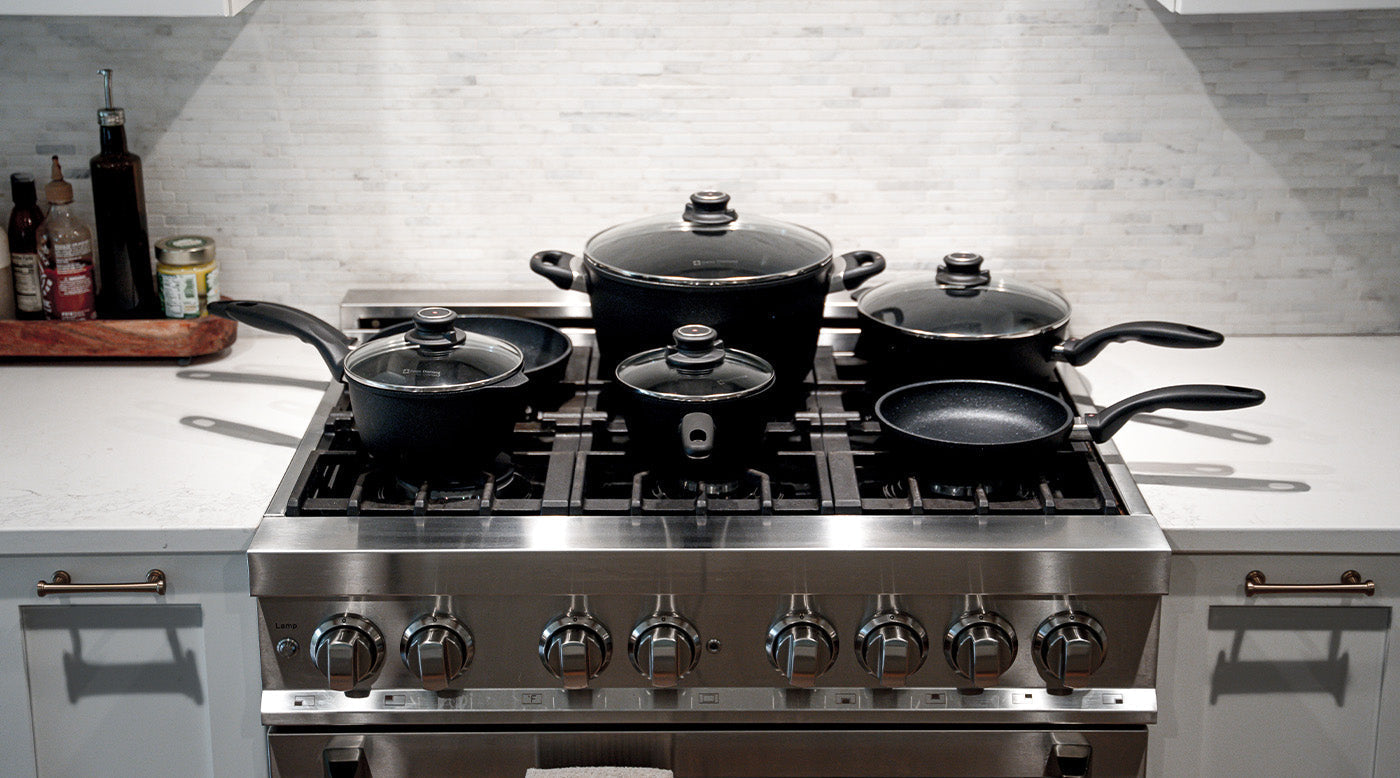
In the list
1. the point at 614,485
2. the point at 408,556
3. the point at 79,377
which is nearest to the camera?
the point at 408,556

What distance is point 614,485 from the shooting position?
162cm

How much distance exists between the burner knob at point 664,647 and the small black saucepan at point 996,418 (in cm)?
33

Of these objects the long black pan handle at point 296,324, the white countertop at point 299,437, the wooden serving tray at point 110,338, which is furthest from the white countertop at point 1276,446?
the wooden serving tray at point 110,338

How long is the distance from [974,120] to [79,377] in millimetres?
1354

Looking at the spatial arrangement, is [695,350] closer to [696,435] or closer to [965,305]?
[696,435]

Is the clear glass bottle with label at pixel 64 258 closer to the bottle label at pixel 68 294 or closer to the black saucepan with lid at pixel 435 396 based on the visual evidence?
the bottle label at pixel 68 294

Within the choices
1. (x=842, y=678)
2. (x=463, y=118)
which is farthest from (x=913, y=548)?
(x=463, y=118)

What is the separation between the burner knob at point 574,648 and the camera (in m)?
1.47

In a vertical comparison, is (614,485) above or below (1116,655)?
above

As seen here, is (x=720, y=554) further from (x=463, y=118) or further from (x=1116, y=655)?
(x=463, y=118)

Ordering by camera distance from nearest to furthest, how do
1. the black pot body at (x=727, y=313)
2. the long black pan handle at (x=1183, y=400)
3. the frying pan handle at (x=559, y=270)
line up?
1. the long black pan handle at (x=1183, y=400)
2. the black pot body at (x=727, y=313)
3. the frying pan handle at (x=559, y=270)

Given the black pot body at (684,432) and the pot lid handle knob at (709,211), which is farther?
the pot lid handle knob at (709,211)

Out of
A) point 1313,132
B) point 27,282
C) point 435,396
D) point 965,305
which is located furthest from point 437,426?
point 1313,132

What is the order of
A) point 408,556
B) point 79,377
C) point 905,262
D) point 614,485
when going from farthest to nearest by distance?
1. point 905,262
2. point 79,377
3. point 614,485
4. point 408,556
